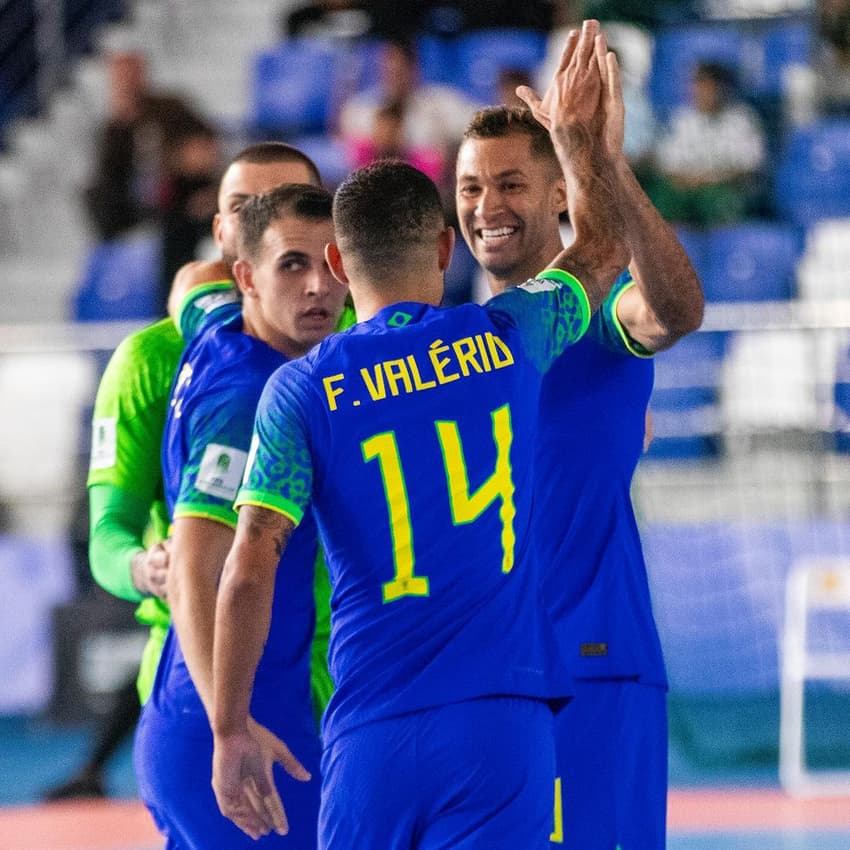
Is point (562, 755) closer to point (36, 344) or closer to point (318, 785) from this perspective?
point (318, 785)

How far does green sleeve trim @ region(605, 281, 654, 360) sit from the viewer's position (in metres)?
3.87

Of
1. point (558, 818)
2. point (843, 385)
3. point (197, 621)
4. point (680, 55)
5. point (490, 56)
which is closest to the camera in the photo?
point (197, 621)

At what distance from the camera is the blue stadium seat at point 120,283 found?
11.7 m

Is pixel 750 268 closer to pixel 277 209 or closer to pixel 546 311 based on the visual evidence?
pixel 277 209

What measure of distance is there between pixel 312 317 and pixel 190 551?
0.62m

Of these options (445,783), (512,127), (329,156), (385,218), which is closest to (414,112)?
(329,156)

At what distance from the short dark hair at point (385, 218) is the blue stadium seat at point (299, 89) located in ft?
33.4

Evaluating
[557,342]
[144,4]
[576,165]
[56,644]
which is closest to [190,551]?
[557,342]

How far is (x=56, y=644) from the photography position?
9.92 meters

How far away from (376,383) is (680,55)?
1058cm

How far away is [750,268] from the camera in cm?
1112

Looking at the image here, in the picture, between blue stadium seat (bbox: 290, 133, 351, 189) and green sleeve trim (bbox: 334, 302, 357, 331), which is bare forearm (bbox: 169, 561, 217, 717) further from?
blue stadium seat (bbox: 290, 133, 351, 189)

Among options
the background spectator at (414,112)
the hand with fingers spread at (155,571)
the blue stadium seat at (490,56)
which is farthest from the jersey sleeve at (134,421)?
the blue stadium seat at (490,56)

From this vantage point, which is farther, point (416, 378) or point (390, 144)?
point (390, 144)
